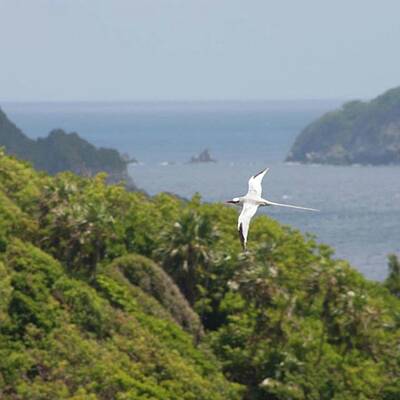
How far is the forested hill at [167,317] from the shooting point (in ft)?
260

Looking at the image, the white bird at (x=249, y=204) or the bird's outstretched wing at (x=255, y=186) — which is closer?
the white bird at (x=249, y=204)

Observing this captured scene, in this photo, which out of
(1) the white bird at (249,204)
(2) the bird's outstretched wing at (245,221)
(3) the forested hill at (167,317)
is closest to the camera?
(2) the bird's outstretched wing at (245,221)

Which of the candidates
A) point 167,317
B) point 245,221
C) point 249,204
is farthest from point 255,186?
point 167,317

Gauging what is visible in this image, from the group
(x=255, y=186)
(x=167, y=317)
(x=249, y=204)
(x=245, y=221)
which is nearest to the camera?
(x=245, y=221)

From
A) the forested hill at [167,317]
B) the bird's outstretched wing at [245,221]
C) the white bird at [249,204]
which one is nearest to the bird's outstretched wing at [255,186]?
the white bird at [249,204]

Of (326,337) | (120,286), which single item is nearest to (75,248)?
(120,286)

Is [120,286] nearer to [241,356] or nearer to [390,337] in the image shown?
[241,356]

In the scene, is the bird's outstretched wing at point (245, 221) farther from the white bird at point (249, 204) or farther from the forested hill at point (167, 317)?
the forested hill at point (167, 317)

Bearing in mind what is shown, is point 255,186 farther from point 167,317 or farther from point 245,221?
point 167,317

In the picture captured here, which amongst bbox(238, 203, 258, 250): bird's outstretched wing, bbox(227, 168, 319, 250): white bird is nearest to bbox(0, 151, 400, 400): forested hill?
bbox(227, 168, 319, 250): white bird

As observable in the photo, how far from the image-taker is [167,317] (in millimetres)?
92312

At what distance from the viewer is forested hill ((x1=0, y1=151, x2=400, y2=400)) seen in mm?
79250

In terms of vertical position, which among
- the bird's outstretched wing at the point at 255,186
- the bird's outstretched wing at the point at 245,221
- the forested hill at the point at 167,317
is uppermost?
the bird's outstretched wing at the point at 255,186

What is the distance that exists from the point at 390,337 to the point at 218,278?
39.6ft
